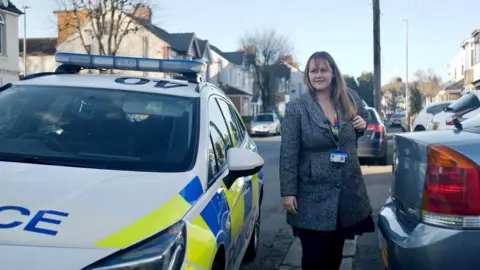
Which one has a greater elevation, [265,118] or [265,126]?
[265,118]

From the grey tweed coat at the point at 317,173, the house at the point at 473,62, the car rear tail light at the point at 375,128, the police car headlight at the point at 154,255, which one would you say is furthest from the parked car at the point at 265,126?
the police car headlight at the point at 154,255

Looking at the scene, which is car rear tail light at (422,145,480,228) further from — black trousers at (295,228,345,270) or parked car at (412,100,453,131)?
parked car at (412,100,453,131)

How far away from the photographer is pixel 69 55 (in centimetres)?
421

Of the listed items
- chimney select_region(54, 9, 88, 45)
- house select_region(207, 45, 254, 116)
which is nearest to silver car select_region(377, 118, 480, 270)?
chimney select_region(54, 9, 88, 45)

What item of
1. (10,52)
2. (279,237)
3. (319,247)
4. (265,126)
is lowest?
(279,237)

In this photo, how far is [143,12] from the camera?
98.0 feet

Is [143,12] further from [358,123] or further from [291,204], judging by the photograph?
[291,204]

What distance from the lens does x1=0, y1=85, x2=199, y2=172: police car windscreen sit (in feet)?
9.44

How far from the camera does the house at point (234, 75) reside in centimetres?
5347

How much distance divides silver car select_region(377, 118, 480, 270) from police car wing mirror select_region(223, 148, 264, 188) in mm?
871

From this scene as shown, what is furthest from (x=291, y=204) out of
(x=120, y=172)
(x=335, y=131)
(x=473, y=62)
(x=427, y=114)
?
(x=473, y=62)

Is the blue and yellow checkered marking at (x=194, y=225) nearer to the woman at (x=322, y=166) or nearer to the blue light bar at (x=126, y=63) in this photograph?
the woman at (x=322, y=166)

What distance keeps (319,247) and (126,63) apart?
82.6 inches

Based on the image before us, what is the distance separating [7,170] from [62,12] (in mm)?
27493
